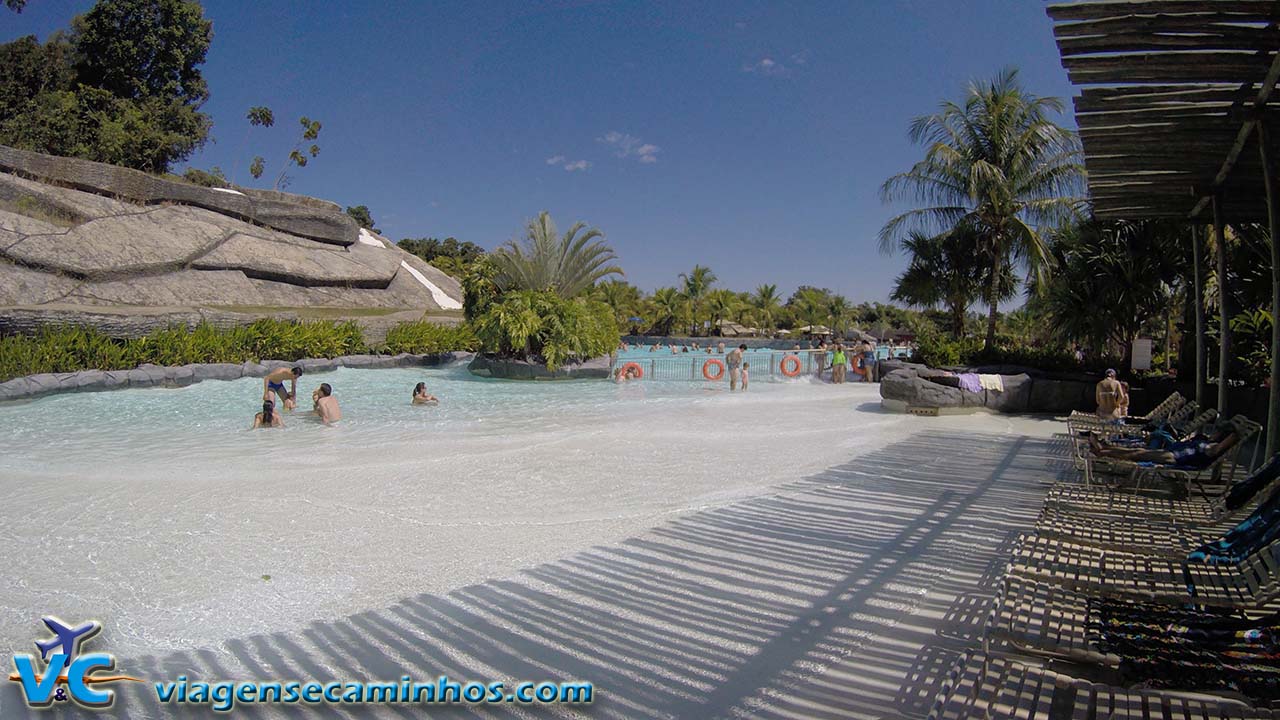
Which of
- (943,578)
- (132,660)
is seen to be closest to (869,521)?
(943,578)

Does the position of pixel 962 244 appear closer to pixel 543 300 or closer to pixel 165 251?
pixel 543 300

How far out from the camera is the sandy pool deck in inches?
110

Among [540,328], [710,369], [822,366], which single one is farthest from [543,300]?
[822,366]

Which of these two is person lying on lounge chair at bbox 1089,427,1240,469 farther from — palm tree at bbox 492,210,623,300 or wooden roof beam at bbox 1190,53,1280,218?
palm tree at bbox 492,210,623,300

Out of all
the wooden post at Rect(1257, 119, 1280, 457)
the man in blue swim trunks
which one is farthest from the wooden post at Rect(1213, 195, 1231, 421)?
the man in blue swim trunks

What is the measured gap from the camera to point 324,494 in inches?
242

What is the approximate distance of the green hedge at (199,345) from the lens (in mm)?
13992

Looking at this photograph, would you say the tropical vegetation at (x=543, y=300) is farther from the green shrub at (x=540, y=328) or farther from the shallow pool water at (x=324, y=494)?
the shallow pool water at (x=324, y=494)

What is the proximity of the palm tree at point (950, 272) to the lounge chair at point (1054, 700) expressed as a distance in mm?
16853

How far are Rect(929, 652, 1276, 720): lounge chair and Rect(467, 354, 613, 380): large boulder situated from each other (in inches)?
700

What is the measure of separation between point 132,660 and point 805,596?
317 centimetres

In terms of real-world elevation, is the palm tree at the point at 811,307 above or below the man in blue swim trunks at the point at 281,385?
above

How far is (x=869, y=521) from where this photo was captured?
5.26 m

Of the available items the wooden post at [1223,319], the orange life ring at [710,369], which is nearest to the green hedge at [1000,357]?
the orange life ring at [710,369]
